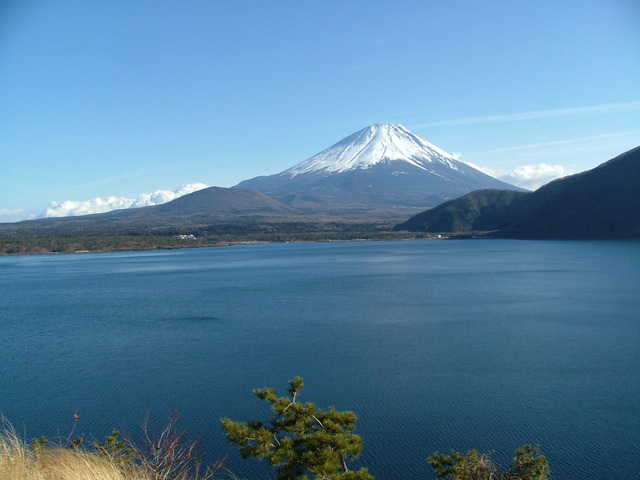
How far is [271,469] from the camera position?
6.29m

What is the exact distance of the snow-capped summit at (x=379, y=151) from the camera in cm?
13512

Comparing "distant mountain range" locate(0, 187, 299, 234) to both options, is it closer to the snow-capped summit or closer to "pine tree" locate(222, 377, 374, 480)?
the snow-capped summit

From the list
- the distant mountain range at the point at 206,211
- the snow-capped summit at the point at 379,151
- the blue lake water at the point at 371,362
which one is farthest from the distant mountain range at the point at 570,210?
the snow-capped summit at the point at 379,151

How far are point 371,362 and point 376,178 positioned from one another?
116 metres

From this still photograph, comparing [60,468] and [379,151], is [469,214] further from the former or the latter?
[379,151]

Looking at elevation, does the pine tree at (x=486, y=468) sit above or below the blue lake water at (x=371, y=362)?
above

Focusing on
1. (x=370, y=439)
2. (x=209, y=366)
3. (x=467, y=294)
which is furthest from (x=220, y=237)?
(x=370, y=439)

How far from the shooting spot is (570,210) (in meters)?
47.3

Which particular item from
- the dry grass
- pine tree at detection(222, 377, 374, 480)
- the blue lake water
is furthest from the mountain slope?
the dry grass

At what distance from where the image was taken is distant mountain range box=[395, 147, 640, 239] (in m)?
43.2

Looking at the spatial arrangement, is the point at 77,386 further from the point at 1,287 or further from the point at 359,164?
the point at 359,164

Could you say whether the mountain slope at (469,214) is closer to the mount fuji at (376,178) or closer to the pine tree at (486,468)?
the mount fuji at (376,178)

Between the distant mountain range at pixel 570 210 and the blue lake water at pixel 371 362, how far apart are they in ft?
78.4

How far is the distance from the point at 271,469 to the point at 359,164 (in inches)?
5094
